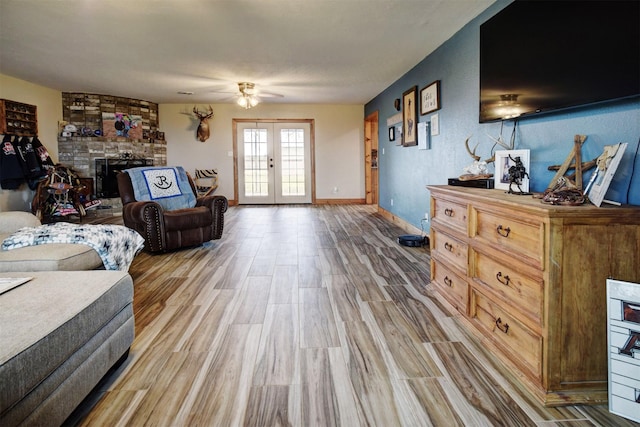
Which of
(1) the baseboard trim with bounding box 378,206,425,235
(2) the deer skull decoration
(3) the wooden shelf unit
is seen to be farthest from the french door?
(3) the wooden shelf unit

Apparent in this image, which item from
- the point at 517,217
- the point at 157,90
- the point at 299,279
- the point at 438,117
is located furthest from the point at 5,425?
the point at 157,90

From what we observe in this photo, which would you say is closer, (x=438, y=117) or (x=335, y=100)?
(x=438, y=117)

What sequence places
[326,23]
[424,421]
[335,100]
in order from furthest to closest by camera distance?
[335,100] → [326,23] → [424,421]

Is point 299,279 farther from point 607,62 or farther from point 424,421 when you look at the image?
point 607,62

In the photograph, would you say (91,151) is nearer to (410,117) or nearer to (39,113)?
(39,113)

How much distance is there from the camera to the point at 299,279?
3.45m

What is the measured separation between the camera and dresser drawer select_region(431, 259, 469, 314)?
2.49m

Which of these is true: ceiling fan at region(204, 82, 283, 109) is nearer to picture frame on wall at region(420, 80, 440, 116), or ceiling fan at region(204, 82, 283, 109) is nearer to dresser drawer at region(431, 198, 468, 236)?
picture frame on wall at region(420, 80, 440, 116)

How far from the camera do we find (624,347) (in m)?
1.53

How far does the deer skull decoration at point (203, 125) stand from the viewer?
28.9 ft

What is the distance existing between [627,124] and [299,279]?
242 centimetres

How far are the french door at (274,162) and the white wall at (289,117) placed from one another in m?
0.22

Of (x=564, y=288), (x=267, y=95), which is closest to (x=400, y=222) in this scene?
(x=267, y=95)

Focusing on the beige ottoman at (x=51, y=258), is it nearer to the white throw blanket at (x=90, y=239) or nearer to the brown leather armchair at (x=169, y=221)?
the white throw blanket at (x=90, y=239)
